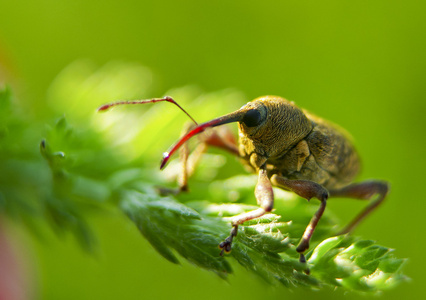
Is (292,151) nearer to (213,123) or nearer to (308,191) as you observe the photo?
(308,191)

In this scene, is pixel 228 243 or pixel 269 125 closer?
pixel 228 243

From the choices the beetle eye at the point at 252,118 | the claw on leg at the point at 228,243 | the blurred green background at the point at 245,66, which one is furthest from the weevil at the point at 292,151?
the blurred green background at the point at 245,66

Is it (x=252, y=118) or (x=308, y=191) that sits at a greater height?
(x=252, y=118)

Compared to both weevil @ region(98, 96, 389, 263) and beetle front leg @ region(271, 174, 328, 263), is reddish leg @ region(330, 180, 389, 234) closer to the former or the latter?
weevil @ region(98, 96, 389, 263)

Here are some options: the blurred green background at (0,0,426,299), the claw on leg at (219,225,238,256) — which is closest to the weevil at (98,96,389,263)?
the claw on leg at (219,225,238,256)

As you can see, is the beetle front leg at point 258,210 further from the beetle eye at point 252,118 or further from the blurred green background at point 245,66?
the blurred green background at point 245,66

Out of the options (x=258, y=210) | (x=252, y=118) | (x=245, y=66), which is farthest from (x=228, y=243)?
(x=245, y=66)

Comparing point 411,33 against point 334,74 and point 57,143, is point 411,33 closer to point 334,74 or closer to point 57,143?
point 334,74
